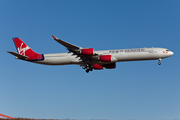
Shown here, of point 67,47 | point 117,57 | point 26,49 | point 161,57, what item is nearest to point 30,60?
point 26,49

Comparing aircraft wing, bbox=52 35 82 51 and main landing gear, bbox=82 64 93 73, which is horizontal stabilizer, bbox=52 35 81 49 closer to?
aircraft wing, bbox=52 35 82 51

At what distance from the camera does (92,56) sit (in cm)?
4859

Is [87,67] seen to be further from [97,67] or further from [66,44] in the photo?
[66,44]

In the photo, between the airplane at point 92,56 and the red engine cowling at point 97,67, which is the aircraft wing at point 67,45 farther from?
the red engine cowling at point 97,67

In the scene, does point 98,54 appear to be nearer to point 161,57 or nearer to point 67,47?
point 67,47

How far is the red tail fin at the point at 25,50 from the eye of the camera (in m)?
55.1

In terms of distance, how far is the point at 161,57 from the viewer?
159 feet

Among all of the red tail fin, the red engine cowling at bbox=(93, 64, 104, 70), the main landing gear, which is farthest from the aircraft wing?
the red tail fin

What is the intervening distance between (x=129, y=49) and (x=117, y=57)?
3.01m

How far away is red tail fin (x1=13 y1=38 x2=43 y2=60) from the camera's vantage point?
181 feet

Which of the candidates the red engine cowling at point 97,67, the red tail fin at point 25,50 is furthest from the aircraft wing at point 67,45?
the red tail fin at point 25,50

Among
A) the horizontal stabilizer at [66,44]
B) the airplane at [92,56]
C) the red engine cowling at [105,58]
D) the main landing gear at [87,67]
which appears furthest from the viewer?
the main landing gear at [87,67]

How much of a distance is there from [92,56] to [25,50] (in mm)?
18426

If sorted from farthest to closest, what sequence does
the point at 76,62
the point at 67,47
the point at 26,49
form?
the point at 26,49, the point at 76,62, the point at 67,47
